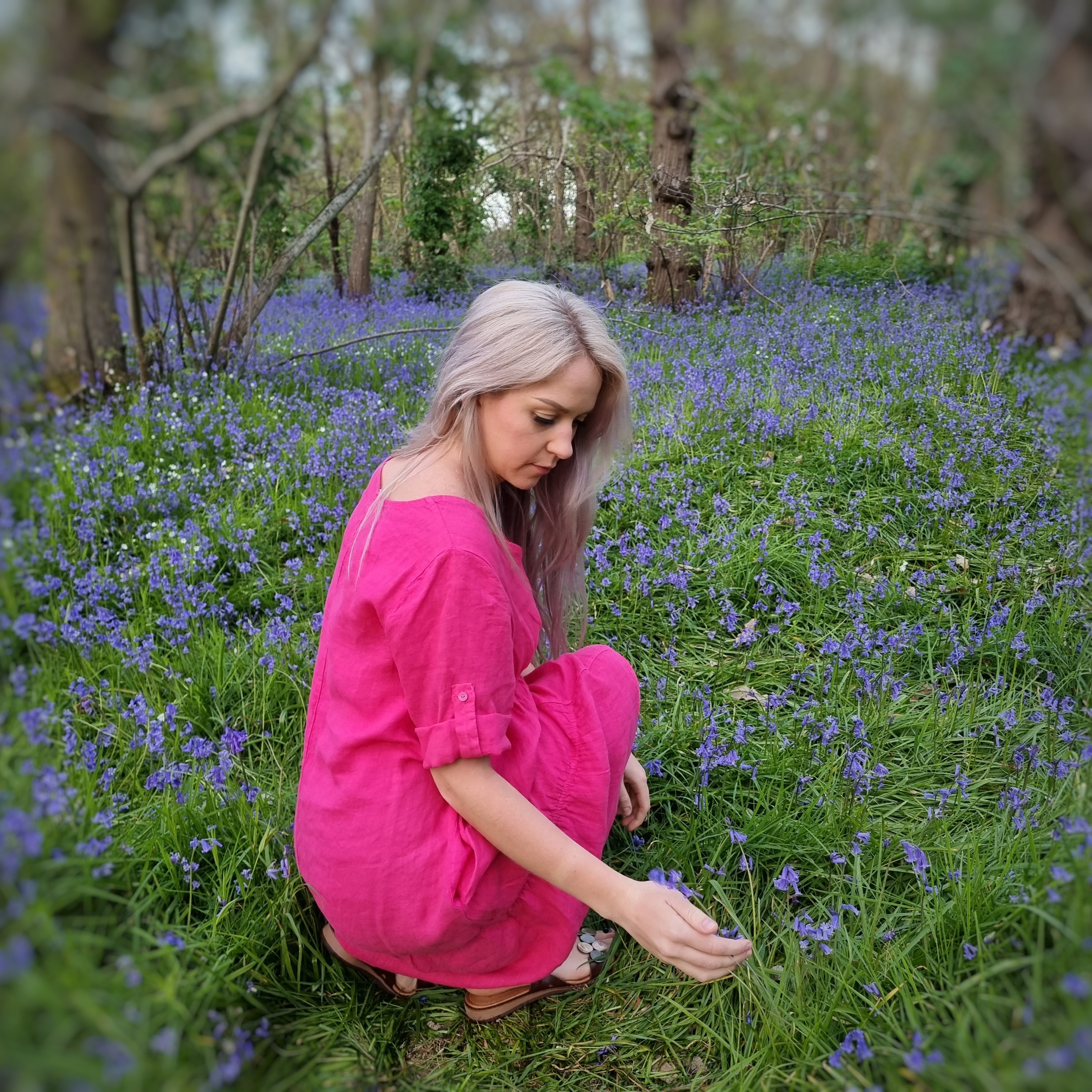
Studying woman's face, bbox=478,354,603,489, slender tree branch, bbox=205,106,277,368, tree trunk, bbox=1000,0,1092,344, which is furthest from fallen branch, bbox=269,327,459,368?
tree trunk, bbox=1000,0,1092,344

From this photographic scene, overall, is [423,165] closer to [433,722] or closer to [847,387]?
[847,387]

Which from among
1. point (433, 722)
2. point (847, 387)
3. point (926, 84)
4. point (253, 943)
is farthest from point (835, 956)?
point (847, 387)

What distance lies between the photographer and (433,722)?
1689 millimetres

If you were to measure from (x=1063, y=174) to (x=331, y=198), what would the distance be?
2.93m

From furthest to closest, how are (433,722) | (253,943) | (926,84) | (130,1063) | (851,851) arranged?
(851,851) < (253,943) < (433,722) < (926,84) < (130,1063)

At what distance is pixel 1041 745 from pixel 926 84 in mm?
1864

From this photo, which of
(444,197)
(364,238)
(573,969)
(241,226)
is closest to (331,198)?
(364,238)

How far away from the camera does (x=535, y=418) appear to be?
1884 mm

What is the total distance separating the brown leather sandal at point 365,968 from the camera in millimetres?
2082

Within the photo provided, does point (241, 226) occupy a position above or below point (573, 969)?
above

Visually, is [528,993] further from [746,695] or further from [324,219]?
[324,219]

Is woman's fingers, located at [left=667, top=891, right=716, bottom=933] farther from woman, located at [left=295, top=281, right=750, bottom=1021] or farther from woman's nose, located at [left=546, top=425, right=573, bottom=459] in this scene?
woman's nose, located at [left=546, top=425, right=573, bottom=459]

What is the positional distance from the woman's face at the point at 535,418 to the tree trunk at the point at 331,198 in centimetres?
76

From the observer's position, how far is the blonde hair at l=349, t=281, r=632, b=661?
5.99 feet
